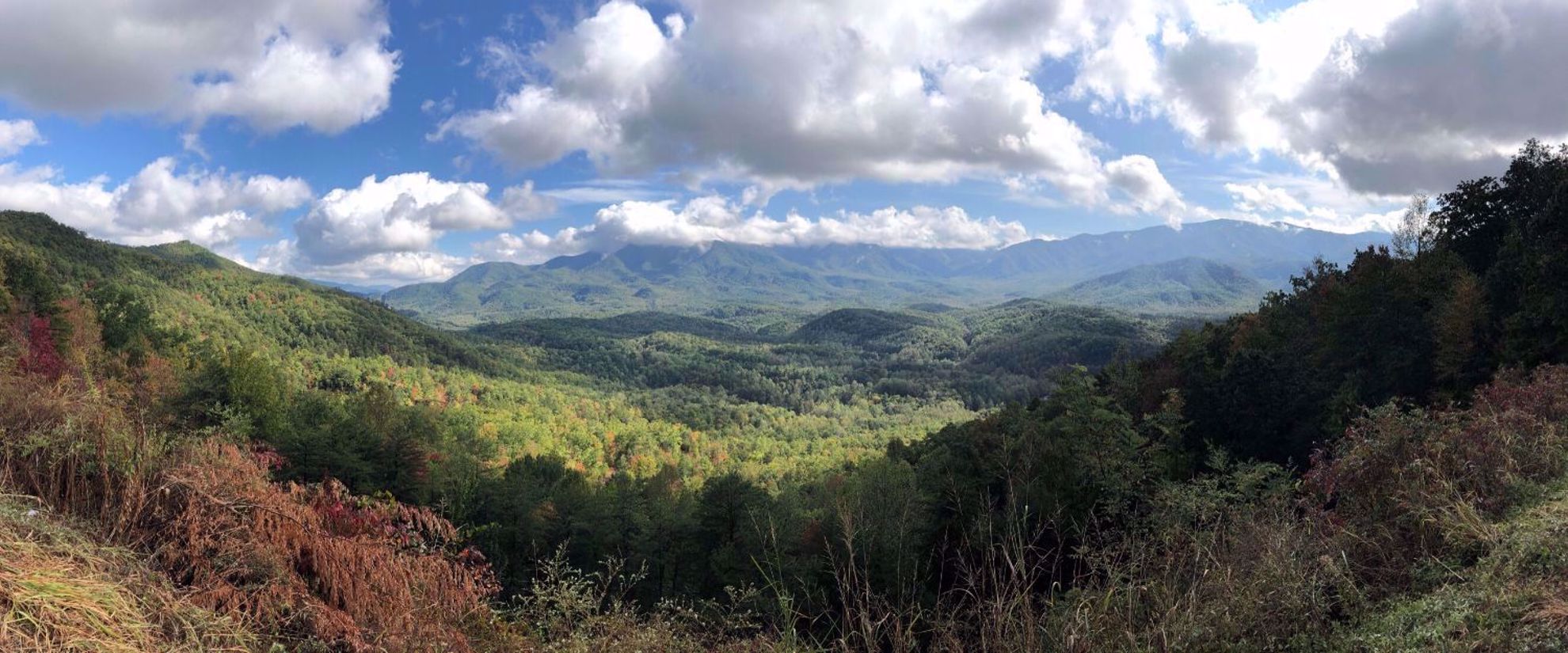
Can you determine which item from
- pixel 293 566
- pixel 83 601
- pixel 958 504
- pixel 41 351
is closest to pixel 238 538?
pixel 293 566

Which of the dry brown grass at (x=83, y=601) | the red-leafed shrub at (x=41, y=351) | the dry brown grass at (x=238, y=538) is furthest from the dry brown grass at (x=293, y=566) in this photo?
the red-leafed shrub at (x=41, y=351)

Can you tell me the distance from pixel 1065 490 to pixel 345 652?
16.6m

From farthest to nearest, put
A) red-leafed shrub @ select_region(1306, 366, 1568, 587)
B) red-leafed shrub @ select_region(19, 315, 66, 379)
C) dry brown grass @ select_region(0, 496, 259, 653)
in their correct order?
red-leafed shrub @ select_region(19, 315, 66, 379) < red-leafed shrub @ select_region(1306, 366, 1568, 587) < dry brown grass @ select_region(0, 496, 259, 653)

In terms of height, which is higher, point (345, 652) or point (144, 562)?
point (144, 562)

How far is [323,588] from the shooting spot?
4.23m

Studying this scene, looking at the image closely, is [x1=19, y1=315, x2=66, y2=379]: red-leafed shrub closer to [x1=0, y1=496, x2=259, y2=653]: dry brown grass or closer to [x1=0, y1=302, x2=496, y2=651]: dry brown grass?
[x1=0, y1=302, x2=496, y2=651]: dry brown grass

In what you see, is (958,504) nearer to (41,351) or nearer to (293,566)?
(293,566)

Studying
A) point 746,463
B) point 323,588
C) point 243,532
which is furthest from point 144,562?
point 746,463

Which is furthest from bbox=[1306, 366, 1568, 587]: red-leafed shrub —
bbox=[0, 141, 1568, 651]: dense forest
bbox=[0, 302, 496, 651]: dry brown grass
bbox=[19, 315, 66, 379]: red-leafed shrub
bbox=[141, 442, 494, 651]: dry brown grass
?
bbox=[19, 315, 66, 379]: red-leafed shrub

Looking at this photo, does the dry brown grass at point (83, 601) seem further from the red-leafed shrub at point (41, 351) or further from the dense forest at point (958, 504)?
the red-leafed shrub at point (41, 351)

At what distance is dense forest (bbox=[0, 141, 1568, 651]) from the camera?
3.67 meters

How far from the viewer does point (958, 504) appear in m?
8.73

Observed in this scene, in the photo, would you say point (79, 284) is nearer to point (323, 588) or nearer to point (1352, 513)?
point (323, 588)

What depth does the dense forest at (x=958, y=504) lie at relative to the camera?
3.67 meters
